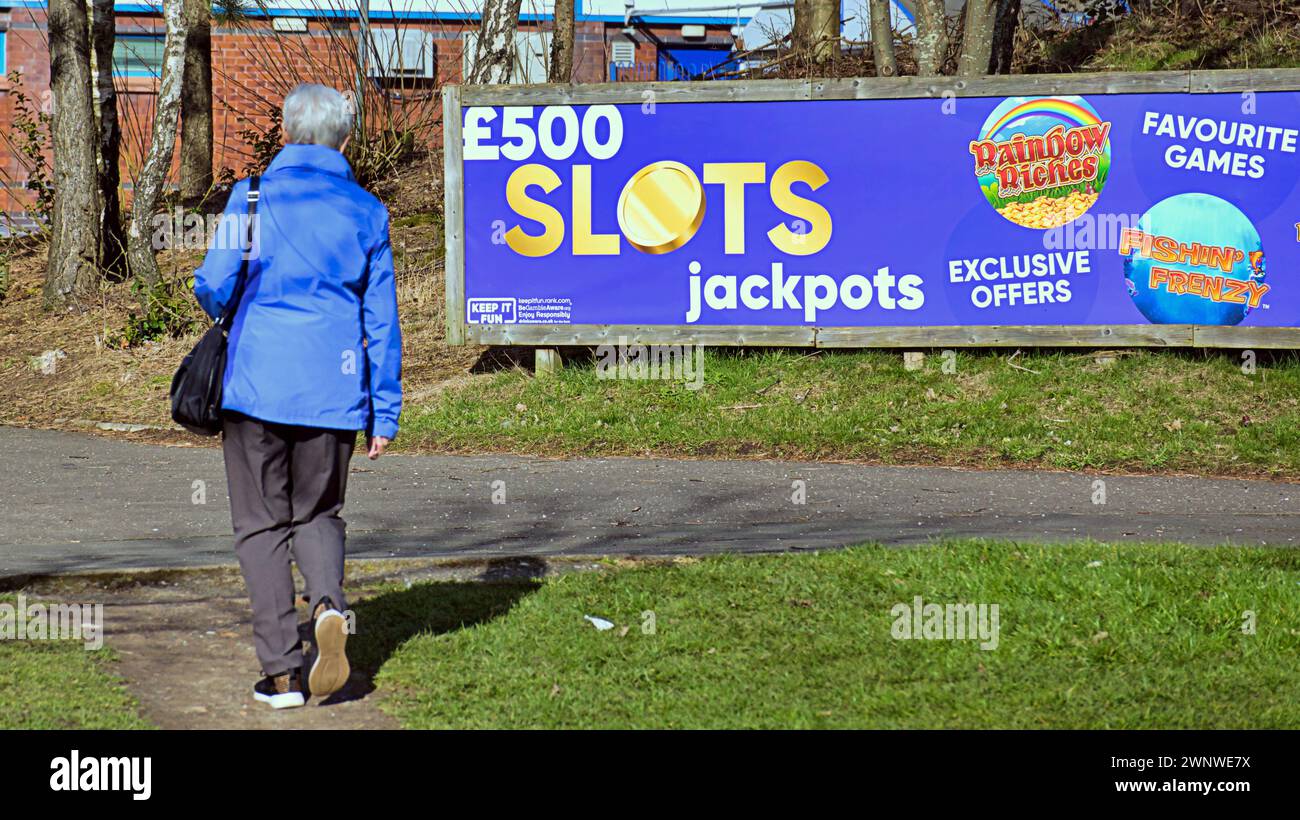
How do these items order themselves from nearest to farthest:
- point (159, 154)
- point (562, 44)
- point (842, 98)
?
point (842, 98), point (159, 154), point (562, 44)

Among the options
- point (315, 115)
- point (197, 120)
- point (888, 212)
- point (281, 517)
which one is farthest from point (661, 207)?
point (197, 120)

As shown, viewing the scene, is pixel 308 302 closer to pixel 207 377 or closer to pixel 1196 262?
pixel 207 377

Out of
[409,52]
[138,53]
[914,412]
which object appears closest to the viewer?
[914,412]

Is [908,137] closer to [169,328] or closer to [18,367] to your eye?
[169,328]

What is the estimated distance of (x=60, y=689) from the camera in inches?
196

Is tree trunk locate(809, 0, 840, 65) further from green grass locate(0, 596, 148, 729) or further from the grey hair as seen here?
green grass locate(0, 596, 148, 729)

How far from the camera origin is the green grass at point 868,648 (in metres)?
4.80

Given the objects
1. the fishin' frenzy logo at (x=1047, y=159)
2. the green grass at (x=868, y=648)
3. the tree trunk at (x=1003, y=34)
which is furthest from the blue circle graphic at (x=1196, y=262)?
the green grass at (x=868, y=648)

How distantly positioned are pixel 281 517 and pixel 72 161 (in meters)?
13.2

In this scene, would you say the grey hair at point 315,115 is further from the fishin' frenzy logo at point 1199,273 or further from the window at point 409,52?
the window at point 409,52

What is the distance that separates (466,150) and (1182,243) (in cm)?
589

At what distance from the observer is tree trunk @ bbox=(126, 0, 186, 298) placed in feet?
50.3

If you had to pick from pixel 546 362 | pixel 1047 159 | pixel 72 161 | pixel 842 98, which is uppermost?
pixel 842 98

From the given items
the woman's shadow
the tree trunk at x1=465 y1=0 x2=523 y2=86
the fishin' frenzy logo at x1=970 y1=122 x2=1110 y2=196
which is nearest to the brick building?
the tree trunk at x1=465 y1=0 x2=523 y2=86
